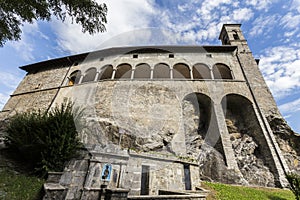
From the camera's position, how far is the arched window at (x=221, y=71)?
15.7 metres

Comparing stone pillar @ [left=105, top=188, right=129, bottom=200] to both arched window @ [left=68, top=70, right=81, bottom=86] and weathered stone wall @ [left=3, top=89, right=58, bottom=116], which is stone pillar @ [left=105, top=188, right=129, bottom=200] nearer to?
weathered stone wall @ [left=3, top=89, right=58, bottom=116]

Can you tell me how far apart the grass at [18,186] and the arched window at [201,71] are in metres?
15.5

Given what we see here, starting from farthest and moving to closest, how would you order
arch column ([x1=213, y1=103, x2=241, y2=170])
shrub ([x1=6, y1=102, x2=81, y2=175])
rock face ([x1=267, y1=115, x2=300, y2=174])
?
rock face ([x1=267, y1=115, x2=300, y2=174])
arch column ([x1=213, y1=103, x2=241, y2=170])
shrub ([x1=6, y1=102, x2=81, y2=175])

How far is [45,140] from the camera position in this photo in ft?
17.6

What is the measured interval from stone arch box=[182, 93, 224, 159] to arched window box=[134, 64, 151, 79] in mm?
5868

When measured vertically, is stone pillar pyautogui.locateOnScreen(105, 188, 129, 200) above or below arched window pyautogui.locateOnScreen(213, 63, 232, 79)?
below

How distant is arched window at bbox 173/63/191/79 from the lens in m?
16.2

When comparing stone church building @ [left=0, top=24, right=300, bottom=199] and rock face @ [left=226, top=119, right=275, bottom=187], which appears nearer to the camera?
stone church building @ [left=0, top=24, right=300, bottom=199]

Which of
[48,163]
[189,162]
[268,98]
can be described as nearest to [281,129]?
[268,98]

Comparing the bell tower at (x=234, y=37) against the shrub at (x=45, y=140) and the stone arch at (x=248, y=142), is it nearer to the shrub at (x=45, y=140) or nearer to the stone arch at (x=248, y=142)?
the stone arch at (x=248, y=142)

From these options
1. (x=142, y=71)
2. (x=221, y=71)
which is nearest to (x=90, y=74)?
(x=142, y=71)

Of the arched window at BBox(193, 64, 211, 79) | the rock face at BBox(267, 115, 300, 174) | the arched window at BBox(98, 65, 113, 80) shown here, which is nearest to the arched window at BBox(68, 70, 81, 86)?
the arched window at BBox(98, 65, 113, 80)

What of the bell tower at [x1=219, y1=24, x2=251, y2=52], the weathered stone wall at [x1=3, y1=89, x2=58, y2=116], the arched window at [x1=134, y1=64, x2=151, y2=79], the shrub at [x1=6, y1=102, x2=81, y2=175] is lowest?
the shrub at [x1=6, y1=102, x2=81, y2=175]

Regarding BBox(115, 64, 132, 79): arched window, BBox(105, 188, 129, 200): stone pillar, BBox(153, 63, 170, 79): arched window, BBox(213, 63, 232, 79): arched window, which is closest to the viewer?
BBox(105, 188, 129, 200): stone pillar
